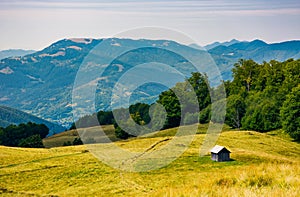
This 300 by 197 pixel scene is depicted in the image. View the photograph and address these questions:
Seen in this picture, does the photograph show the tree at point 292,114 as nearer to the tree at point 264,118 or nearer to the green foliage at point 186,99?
the tree at point 264,118

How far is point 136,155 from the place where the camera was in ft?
150

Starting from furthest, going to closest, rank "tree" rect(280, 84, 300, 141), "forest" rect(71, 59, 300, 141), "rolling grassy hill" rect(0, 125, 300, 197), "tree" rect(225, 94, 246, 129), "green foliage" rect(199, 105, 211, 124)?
"green foliage" rect(199, 105, 211, 124), "tree" rect(225, 94, 246, 129), "forest" rect(71, 59, 300, 141), "tree" rect(280, 84, 300, 141), "rolling grassy hill" rect(0, 125, 300, 197)

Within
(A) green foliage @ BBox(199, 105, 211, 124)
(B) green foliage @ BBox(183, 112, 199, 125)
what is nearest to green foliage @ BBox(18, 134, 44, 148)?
(B) green foliage @ BBox(183, 112, 199, 125)

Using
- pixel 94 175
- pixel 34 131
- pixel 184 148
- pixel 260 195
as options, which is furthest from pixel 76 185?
pixel 34 131

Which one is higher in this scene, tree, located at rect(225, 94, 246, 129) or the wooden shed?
tree, located at rect(225, 94, 246, 129)

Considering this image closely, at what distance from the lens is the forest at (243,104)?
86338mm

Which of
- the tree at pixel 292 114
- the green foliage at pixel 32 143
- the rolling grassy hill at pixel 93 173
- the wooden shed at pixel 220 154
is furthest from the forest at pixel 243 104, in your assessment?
the wooden shed at pixel 220 154

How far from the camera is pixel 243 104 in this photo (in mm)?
94938

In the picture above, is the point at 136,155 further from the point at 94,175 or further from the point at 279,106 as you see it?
the point at 279,106

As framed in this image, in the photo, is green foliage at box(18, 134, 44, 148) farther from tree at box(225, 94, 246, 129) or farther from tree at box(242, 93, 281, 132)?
tree at box(242, 93, 281, 132)

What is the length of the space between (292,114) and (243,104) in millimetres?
17033

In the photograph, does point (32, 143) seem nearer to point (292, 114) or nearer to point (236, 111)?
point (236, 111)

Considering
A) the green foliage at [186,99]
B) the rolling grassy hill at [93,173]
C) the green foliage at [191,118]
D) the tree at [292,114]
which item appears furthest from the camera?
the green foliage at [186,99]

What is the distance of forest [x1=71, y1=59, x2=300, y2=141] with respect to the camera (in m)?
86.3
